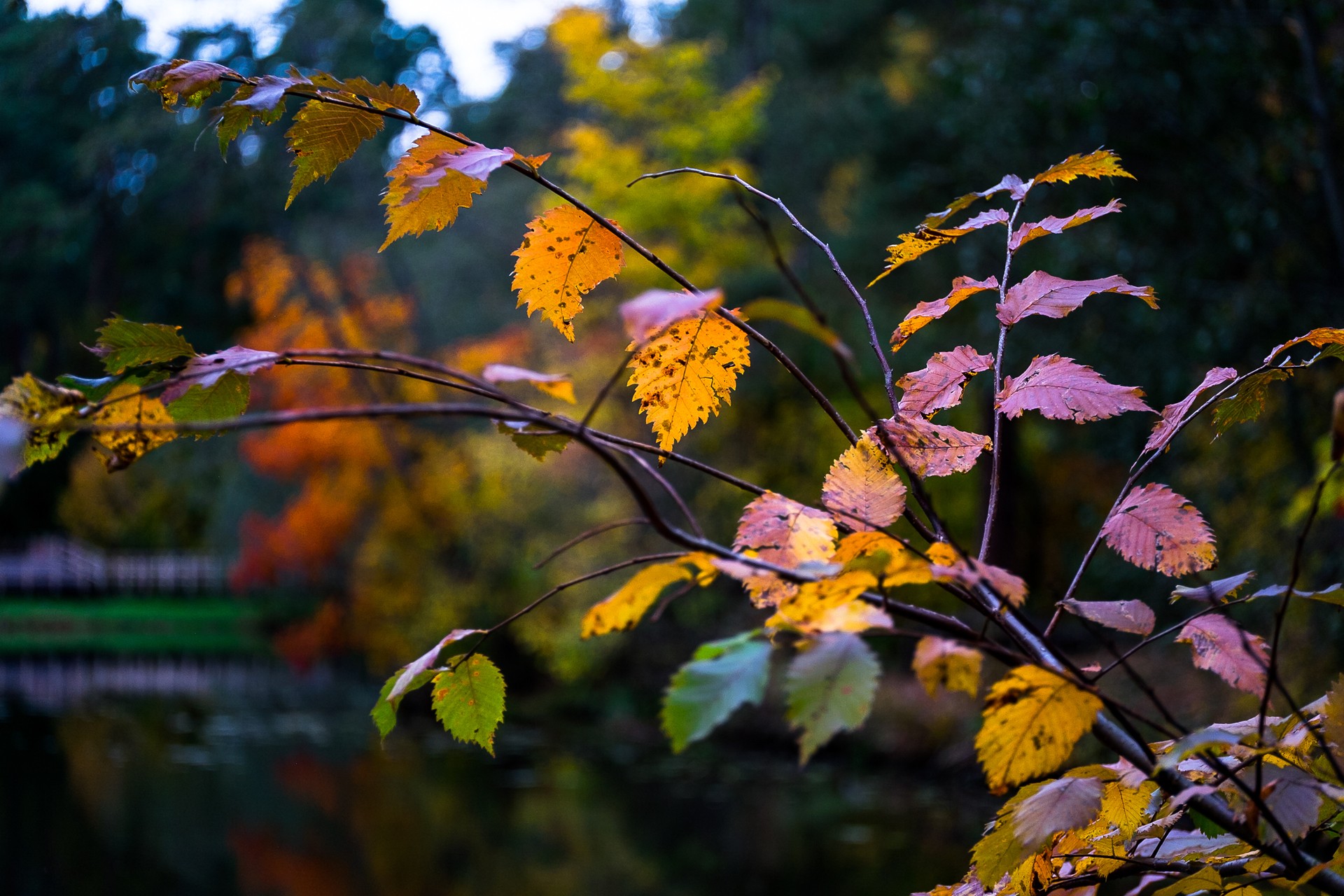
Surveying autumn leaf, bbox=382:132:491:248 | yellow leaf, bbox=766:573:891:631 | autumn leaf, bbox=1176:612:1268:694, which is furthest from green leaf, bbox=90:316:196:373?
autumn leaf, bbox=1176:612:1268:694

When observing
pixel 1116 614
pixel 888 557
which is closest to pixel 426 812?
pixel 1116 614

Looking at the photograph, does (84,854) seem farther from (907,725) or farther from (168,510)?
(168,510)

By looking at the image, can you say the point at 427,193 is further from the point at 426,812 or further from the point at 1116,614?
the point at 426,812

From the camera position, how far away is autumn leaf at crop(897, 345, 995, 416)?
0.67 m

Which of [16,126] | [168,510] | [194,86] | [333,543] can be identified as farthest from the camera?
[168,510]

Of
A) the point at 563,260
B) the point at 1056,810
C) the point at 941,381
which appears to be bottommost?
the point at 1056,810

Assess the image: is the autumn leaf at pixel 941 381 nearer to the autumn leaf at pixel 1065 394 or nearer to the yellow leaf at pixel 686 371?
the autumn leaf at pixel 1065 394

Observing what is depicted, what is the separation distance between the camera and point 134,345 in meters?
0.51

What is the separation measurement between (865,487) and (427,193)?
29 cm

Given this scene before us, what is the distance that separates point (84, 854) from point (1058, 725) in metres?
4.48

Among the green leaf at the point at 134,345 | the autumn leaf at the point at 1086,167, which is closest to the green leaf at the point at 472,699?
the green leaf at the point at 134,345

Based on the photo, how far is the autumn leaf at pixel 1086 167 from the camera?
664 mm

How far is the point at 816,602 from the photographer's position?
0.42 m

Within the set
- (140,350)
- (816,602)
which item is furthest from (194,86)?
(816,602)
